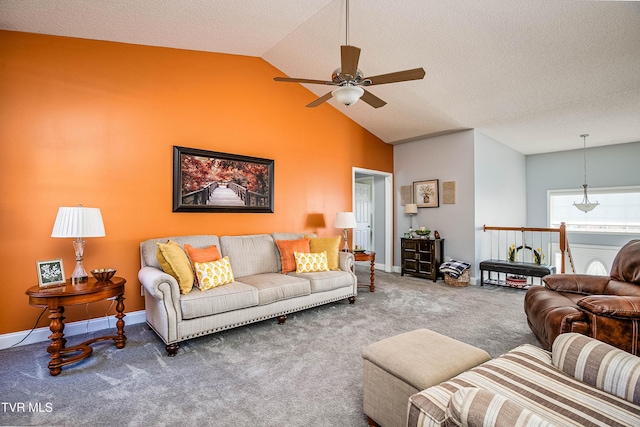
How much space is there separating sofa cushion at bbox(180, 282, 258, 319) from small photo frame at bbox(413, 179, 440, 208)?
4.04m

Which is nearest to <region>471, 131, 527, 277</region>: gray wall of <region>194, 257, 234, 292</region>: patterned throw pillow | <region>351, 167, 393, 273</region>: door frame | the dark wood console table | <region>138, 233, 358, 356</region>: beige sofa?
the dark wood console table

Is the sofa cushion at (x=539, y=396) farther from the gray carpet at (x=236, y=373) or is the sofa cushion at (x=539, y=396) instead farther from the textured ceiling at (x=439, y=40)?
the textured ceiling at (x=439, y=40)

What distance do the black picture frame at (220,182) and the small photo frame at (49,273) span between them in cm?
127

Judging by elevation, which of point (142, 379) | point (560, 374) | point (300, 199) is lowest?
point (142, 379)

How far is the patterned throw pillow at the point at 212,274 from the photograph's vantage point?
3.05 meters

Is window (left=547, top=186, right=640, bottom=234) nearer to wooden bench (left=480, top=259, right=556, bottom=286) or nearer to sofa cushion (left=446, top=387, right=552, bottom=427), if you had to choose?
wooden bench (left=480, top=259, right=556, bottom=286)

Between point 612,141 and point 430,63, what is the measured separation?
494 centimetres

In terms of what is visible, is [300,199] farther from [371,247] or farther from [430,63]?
[371,247]

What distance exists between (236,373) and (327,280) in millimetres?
1667

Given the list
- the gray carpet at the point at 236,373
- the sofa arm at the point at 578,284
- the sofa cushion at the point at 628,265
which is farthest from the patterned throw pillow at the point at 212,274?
the sofa cushion at the point at 628,265

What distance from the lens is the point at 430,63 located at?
12.7 ft

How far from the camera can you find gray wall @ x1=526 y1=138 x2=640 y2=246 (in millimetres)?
6234

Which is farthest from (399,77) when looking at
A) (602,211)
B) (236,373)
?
(602,211)

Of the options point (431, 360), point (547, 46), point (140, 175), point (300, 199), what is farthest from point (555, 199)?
point (140, 175)
